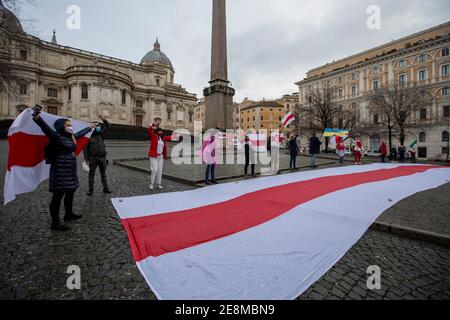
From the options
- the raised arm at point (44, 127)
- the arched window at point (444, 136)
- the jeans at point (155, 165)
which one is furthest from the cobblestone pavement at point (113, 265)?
the arched window at point (444, 136)

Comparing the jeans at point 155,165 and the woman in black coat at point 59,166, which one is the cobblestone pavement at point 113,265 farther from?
the jeans at point 155,165

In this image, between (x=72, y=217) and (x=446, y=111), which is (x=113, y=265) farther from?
(x=446, y=111)

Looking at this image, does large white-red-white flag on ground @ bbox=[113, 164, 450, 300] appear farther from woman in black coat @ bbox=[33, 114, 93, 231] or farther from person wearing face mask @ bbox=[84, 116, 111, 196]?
person wearing face mask @ bbox=[84, 116, 111, 196]

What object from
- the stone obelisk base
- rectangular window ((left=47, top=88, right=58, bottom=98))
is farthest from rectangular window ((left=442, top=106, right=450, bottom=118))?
rectangular window ((left=47, top=88, right=58, bottom=98))

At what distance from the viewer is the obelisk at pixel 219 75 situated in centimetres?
1335

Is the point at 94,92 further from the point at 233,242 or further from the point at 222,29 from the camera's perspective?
the point at 233,242

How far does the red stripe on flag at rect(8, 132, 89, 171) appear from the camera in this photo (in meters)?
3.58

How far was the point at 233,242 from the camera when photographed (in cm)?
326

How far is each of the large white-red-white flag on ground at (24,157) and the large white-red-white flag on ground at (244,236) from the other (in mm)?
1627

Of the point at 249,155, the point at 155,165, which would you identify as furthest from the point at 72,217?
the point at 249,155

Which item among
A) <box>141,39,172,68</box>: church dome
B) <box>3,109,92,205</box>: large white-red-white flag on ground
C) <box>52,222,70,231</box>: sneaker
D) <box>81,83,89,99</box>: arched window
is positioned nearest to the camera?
<box>3,109,92,205</box>: large white-red-white flag on ground

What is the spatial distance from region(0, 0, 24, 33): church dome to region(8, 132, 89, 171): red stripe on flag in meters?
9.97
